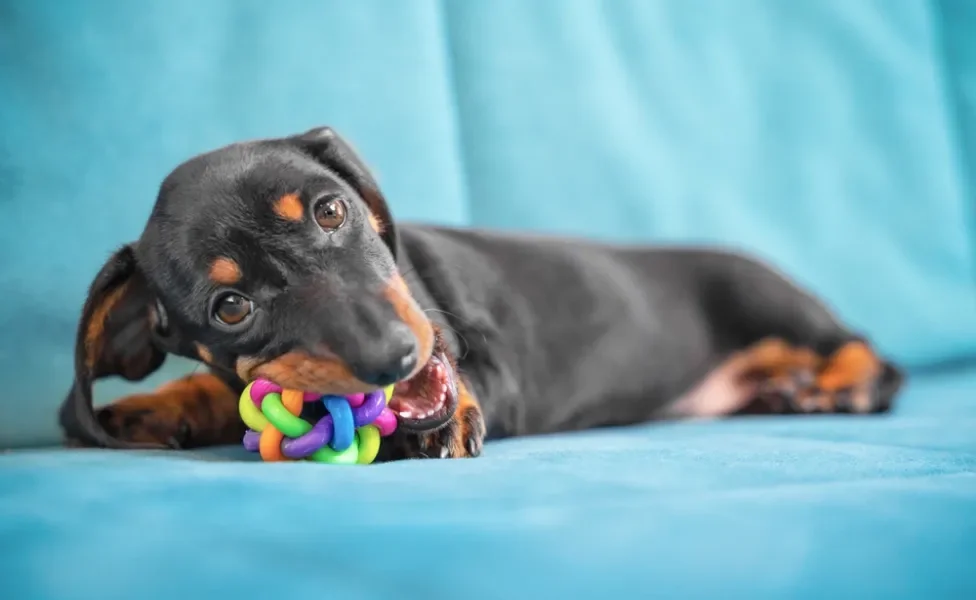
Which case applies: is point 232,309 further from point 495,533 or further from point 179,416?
point 495,533

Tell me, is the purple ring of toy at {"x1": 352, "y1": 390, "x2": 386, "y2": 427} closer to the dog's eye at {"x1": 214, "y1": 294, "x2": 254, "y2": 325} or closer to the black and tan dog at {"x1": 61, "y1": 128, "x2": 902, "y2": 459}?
the black and tan dog at {"x1": 61, "y1": 128, "x2": 902, "y2": 459}

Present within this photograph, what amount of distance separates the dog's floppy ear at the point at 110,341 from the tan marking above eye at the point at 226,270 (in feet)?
1.00

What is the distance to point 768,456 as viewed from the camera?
146 centimetres

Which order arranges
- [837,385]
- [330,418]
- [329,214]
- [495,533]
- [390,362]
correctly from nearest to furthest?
[495,533], [390,362], [330,418], [329,214], [837,385]

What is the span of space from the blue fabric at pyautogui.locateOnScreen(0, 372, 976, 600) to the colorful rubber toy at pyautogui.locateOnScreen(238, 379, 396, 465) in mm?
251

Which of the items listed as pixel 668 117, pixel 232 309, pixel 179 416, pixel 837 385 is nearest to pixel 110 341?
pixel 179 416

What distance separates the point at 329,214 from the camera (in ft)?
5.95

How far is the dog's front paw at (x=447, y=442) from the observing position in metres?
1.72

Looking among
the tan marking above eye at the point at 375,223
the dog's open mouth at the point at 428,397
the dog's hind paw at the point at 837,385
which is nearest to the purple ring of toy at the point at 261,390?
the dog's open mouth at the point at 428,397

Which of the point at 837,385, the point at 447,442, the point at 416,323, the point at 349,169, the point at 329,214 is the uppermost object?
the point at 349,169

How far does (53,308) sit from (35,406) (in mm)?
255

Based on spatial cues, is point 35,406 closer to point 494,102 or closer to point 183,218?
point 183,218

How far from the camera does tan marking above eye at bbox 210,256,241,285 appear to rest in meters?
1.69

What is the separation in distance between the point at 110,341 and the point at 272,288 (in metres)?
0.60
